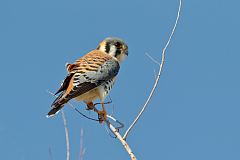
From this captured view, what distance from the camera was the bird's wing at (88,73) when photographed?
4.49 meters

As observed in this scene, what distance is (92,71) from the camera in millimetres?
4875

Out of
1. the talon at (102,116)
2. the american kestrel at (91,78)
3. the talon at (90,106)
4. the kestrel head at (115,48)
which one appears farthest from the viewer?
the kestrel head at (115,48)

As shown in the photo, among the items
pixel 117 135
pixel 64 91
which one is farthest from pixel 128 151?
pixel 64 91

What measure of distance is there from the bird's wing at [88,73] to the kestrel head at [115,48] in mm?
143

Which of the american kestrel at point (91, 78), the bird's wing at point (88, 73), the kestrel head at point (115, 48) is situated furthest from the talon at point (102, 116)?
the kestrel head at point (115, 48)

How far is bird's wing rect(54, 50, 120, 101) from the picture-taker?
4.49 m

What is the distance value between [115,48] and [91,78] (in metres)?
0.96

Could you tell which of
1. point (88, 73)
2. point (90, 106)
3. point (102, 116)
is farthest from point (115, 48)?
point (102, 116)

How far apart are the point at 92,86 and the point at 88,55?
2.83 ft

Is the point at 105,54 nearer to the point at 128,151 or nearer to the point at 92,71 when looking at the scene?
the point at 92,71

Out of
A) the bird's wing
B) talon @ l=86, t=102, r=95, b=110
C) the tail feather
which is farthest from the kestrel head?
the tail feather

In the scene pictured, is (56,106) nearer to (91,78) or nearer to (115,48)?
(91,78)

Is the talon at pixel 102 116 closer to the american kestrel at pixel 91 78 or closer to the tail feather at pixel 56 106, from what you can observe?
the american kestrel at pixel 91 78

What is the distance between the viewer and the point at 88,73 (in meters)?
4.79
